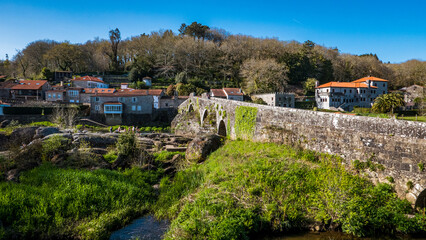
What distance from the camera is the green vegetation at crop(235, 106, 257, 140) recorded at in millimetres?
17797

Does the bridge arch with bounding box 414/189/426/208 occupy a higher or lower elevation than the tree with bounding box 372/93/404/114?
lower

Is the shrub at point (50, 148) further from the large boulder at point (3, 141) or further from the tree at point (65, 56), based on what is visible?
the tree at point (65, 56)

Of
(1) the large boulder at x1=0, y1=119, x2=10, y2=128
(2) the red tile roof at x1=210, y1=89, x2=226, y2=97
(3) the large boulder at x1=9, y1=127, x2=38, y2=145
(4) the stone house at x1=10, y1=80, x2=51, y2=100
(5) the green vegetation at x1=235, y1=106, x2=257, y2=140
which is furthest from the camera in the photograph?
(2) the red tile roof at x1=210, y1=89, x2=226, y2=97

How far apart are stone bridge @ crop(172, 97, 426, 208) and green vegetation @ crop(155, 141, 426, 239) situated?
1.72 ft

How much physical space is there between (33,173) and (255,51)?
6899 centimetres

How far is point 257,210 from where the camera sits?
991cm

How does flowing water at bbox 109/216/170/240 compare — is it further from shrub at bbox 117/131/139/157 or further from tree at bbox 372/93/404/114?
tree at bbox 372/93/404/114

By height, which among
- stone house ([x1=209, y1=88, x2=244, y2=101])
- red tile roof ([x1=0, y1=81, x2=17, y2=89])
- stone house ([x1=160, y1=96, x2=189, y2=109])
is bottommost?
stone house ([x1=160, y1=96, x2=189, y2=109])

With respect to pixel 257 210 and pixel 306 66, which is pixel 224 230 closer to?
pixel 257 210

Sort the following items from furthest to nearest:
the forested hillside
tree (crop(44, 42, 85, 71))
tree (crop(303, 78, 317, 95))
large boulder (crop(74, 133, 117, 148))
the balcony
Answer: tree (crop(44, 42, 85, 71)) → tree (crop(303, 78, 317, 95)) → the forested hillside → the balcony → large boulder (crop(74, 133, 117, 148))

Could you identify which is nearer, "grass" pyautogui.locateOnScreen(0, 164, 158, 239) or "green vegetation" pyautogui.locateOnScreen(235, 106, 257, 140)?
"grass" pyautogui.locateOnScreen(0, 164, 158, 239)

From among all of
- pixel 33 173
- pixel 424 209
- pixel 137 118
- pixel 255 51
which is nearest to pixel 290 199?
pixel 424 209

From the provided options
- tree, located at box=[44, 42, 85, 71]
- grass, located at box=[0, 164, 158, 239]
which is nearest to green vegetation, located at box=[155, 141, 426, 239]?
grass, located at box=[0, 164, 158, 239]

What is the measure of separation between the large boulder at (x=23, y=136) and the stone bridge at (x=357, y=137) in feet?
59.1
